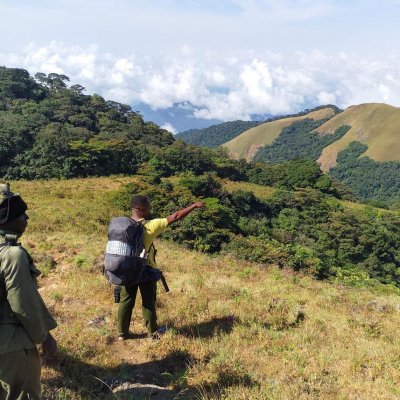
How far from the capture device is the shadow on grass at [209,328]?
5.70 m

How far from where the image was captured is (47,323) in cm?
312

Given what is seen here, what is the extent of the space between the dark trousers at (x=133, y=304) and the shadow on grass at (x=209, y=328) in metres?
0.50

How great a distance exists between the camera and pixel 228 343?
5.35 m

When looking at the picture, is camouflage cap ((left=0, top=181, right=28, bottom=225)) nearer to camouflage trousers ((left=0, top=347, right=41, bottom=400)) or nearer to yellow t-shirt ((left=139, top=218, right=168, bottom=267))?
camouflage trousers ((left=0, top=347, right=41, bottom=400))

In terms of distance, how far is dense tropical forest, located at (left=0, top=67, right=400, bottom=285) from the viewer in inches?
1174

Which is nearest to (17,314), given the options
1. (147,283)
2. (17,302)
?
(17,302)

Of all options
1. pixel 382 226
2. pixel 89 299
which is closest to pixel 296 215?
pixel 382 226

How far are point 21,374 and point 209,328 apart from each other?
3.37 meters

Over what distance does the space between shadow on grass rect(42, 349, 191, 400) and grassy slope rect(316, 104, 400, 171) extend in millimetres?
167405

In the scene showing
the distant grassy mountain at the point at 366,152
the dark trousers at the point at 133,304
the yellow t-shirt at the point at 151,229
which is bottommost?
the dark trousers at the point at 133,304

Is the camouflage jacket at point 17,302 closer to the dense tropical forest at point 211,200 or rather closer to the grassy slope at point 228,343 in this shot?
the grassy slope at point 228,343

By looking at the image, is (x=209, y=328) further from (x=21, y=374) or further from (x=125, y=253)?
(x=21, y=374)

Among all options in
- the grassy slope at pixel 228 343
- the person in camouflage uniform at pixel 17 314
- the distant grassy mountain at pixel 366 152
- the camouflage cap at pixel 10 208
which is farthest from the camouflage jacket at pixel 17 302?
the distant grassy mountain at pixel 366 152

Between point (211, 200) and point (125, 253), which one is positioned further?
point (211, 200)
